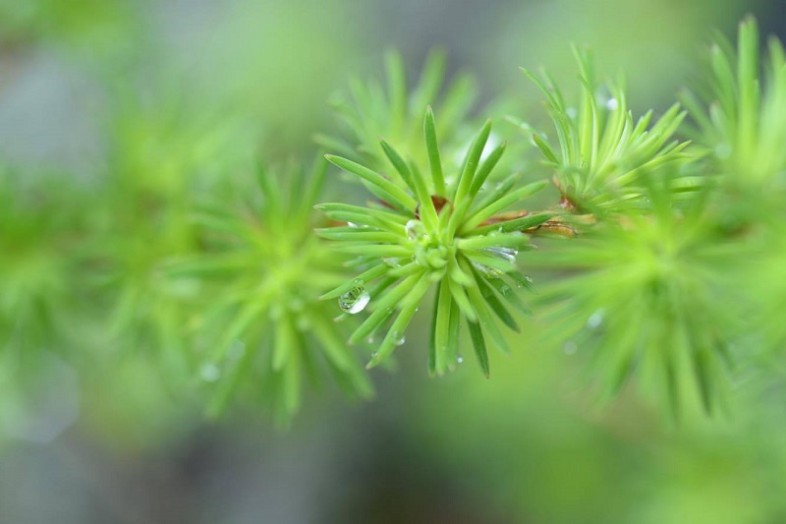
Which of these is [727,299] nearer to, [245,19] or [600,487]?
Answer: [600,487]

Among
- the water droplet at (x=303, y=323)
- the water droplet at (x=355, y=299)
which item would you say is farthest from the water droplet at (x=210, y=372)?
the water droplet at (x=355, y=299)

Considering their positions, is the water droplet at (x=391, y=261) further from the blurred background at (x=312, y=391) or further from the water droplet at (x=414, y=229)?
the blurred background at (x=312, y=391)

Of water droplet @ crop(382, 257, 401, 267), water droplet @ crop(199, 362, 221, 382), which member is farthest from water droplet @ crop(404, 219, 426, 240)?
water droplet @ crop(199, 362, 221, 382)

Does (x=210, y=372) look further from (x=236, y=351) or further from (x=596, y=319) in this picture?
(x=596, y=319)

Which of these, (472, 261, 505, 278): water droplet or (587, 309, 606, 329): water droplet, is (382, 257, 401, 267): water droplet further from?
(587, 309, 606, 329): water droplet

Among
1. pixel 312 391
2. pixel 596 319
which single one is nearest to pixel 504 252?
pixel 596 319
